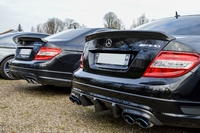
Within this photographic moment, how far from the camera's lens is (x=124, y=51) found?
2.43 m

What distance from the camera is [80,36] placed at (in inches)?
187

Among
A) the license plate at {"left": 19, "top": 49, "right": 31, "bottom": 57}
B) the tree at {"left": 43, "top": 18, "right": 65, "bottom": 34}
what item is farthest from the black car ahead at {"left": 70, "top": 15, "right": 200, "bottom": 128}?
the tree at {"left": 43, "top": 18, "right": 65, "bottom": 34}

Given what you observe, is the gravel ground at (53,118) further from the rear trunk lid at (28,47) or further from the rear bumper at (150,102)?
the rear trunk lid at (28,47)

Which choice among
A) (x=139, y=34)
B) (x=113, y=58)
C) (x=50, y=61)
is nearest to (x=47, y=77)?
(x=50, y=61)

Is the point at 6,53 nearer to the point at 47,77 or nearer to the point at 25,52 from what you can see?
the point at 25,52

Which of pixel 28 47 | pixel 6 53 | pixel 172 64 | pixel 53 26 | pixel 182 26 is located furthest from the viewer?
pixel 53 26

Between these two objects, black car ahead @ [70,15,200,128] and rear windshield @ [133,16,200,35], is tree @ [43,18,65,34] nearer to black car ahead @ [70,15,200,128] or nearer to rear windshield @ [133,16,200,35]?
rear windshield @ [133,16,200,35]

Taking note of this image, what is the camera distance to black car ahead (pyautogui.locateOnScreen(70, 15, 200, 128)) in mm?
2078

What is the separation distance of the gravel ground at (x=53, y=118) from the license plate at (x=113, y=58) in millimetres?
821

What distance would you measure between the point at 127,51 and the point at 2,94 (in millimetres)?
3248

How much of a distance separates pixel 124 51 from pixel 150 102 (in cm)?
58

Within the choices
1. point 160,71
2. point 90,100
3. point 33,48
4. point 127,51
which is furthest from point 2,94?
point 160,71

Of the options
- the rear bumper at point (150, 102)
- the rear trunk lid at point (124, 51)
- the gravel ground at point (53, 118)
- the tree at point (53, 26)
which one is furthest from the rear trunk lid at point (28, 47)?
the tree at point (53, 26)

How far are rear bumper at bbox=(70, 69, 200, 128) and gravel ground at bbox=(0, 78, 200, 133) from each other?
0.51 meters
